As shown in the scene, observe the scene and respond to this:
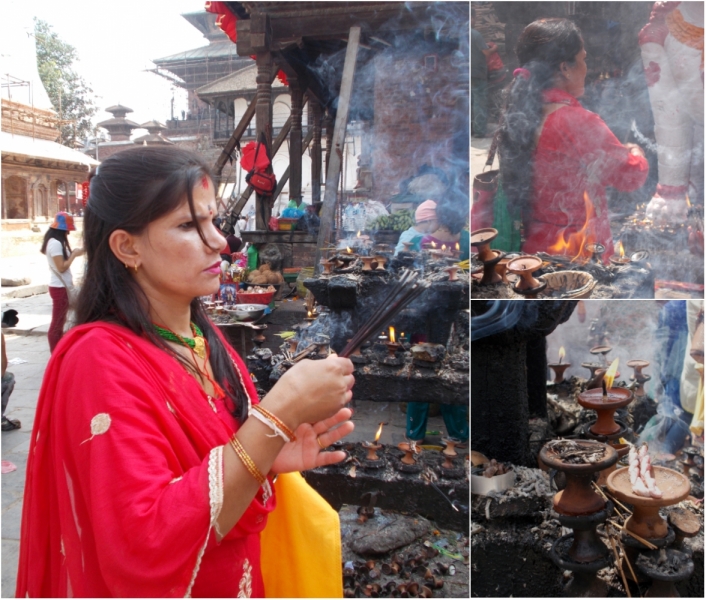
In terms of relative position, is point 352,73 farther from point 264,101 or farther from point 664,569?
point 664,569

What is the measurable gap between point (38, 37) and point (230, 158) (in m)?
1.01

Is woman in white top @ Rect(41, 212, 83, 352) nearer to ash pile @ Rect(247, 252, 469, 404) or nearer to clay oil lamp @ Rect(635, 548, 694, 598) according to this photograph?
ash pile @ Rect(247, 252, 469, 404)

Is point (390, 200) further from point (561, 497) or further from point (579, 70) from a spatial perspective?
point (561, 497)

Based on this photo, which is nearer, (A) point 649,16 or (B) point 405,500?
(A) point 649,16

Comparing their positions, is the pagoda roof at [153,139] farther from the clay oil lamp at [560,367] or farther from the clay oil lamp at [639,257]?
the clay oil lamp at [639,257]

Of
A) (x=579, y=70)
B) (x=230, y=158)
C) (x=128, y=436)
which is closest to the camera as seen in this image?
(x=128, y=436)

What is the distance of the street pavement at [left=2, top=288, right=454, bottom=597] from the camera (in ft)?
7.47

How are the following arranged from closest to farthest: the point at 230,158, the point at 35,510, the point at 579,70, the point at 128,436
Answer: the point at 128,436, the point at 35,510, the point at 579,70, the point at 230,158

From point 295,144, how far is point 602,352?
60.8 inches

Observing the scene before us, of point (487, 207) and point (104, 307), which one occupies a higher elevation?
point (487, 207)

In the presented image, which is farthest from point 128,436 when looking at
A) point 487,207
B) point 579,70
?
point 579,70

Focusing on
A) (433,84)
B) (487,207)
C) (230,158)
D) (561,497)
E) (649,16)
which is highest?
(649,16)

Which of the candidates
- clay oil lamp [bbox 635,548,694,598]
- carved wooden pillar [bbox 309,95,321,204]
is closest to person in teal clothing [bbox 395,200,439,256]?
carved wooden pillar [bbox 309,95,321,204]

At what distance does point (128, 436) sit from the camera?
105 centimetres
